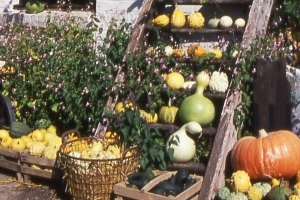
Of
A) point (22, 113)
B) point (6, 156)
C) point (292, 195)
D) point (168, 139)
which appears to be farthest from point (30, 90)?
point (292, 195)

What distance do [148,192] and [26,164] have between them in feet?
5.50

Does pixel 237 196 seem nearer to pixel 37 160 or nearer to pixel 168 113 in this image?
pixel 168 113

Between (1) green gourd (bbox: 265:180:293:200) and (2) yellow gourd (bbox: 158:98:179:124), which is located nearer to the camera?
(1) green gourd (bbox: 265:180:293:200)

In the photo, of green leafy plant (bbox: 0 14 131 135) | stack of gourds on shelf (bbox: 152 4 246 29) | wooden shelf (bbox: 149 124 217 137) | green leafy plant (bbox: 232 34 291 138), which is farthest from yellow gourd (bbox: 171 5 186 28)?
wooden shelf (bbox: 149 124 217 137)

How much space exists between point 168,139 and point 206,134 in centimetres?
36

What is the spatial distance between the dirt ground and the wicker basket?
46 cm

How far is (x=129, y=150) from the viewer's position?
5.49m

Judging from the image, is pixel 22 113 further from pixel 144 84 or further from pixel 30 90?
pixel 144 84

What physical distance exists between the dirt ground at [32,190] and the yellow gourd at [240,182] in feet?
5.18

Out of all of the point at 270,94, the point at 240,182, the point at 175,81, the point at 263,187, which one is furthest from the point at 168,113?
the point at 263,187

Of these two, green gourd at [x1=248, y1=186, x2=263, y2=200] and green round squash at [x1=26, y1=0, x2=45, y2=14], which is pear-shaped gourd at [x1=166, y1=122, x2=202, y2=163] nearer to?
green gourd at [x1=248, y1=186, x2=263, y2=200]

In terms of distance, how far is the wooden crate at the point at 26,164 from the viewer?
6153mm

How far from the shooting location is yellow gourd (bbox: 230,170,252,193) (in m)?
5.38

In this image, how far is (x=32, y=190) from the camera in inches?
247
